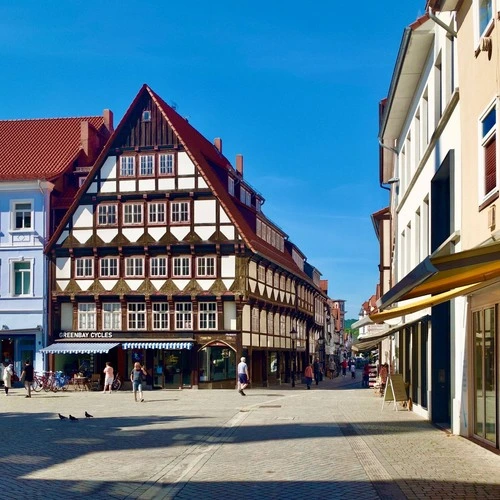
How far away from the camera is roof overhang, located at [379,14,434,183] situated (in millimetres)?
21078

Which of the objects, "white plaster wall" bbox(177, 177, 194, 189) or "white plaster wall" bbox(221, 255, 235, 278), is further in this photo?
"white plaster wall" bbox(177, 177, 194, 189)

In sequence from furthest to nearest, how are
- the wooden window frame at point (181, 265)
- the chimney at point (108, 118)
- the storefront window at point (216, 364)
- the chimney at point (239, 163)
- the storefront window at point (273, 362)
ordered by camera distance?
the chimney at point (239, 163)
the chimney at point (108, 118)
the storefront window at point (273, 362)
the storefront window at point (216, 364)
the wooden window frame at point (181, 265)

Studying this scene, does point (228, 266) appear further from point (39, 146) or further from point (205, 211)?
point (39, 146)

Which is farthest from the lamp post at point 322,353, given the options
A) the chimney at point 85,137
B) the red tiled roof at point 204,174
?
the chimney at point 85,137

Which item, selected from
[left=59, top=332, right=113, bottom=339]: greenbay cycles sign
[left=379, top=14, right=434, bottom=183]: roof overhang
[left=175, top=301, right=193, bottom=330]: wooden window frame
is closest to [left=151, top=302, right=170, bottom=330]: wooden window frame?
[left=175, top=301, right=193, bottom=330]: wooden window frame

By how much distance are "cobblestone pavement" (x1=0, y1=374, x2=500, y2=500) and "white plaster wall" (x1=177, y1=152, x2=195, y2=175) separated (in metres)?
23.9

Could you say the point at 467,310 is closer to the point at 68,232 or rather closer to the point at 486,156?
the point at 486,156

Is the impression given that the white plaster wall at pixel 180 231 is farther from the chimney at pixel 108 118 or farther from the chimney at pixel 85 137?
the chimney at pixel 108 118

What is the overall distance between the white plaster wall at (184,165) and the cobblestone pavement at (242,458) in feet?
78.4

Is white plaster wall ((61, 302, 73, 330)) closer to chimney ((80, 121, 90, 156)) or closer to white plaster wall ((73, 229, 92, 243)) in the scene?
white plaster wall ((73, 229, 92, 243))

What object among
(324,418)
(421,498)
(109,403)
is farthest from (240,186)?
(421,498)

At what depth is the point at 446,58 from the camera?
62.2 ft

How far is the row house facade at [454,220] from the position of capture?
13.2m

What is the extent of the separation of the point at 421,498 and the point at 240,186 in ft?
147
